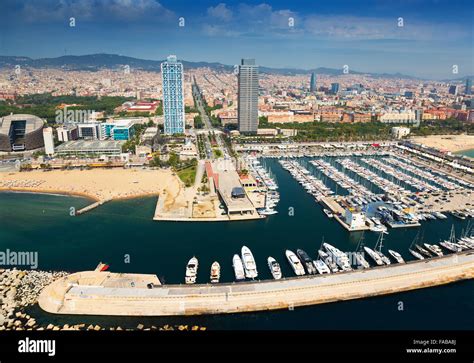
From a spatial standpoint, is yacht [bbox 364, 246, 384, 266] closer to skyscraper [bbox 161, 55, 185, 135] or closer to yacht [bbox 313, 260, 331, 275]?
yacht [bbox 313, 260, 331, 275]

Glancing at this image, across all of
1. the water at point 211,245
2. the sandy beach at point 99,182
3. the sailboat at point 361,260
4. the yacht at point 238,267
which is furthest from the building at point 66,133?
the sailboat at point 361,260

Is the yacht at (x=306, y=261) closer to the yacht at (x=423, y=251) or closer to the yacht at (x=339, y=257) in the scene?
the yacht at (x=339, y=257)

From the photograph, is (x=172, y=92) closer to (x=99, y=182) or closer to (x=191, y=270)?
(x=99, y=182)

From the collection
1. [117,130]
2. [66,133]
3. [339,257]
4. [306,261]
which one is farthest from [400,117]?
[66,133]

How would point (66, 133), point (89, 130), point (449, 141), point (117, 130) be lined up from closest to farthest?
point (66, 133) → point (117, 130) → point (89, 130) → point (449, 141)

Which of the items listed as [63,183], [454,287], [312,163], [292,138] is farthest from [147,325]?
[292,138]
